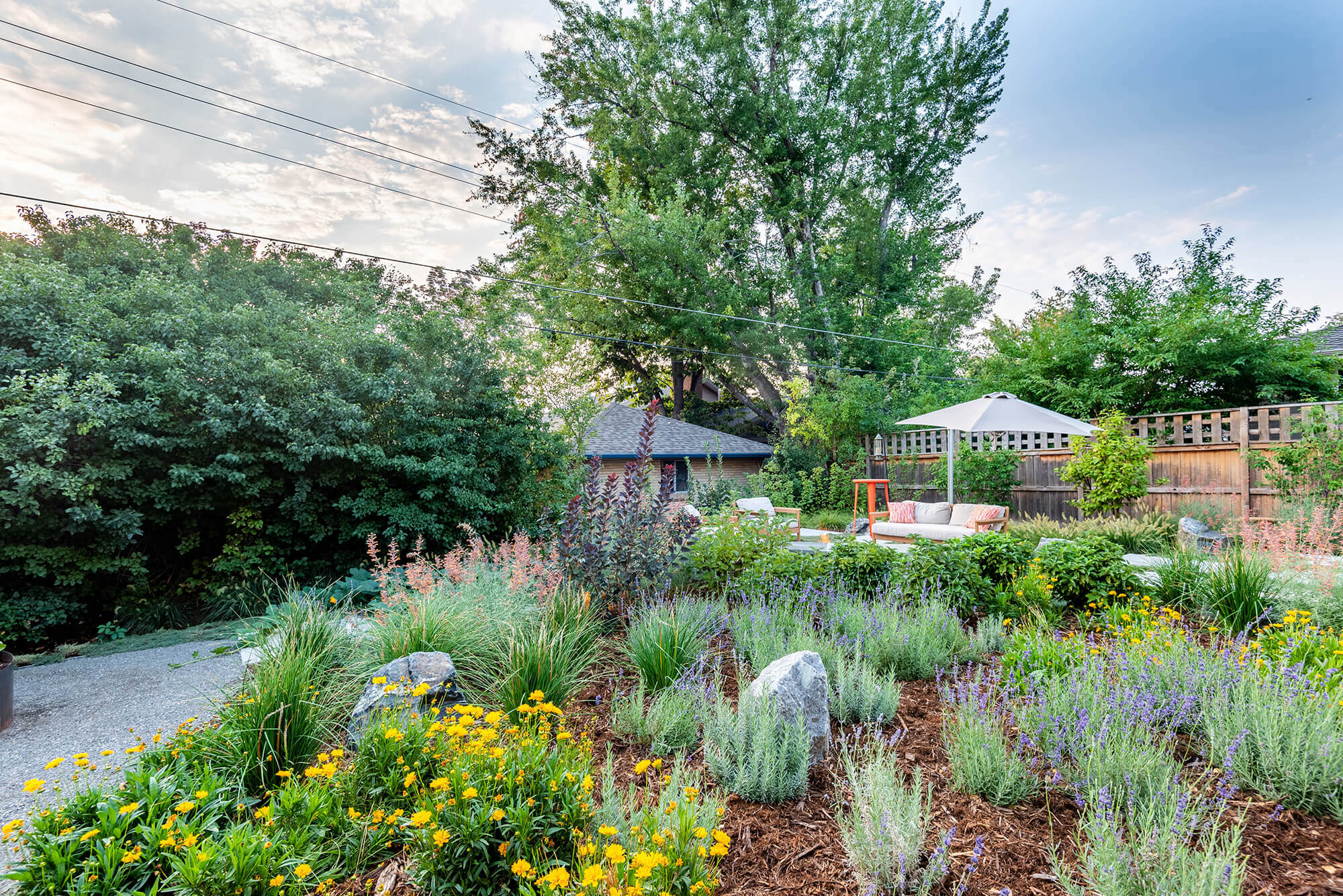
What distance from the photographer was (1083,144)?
11.3 meters

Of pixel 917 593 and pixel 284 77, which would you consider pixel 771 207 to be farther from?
pixel 917 593

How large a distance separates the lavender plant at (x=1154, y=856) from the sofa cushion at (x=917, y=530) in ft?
22.9

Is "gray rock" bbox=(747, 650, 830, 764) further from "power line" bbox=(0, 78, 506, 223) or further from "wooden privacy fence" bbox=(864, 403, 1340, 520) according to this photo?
"power line" bbox=(0, 78, 506, 223)

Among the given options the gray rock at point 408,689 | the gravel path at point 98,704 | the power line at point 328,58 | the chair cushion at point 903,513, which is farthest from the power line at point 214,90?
the chair cushion at point 903,513

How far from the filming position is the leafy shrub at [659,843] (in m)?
1.46

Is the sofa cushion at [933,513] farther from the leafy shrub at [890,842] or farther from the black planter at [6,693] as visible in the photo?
the black planter at [6,693]

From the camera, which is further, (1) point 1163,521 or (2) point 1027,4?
(2) point 1027,4

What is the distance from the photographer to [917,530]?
907 centimetres

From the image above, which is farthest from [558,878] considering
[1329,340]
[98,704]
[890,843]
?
[1329,340]

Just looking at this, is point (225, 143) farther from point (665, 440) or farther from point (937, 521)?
point (665, 440)

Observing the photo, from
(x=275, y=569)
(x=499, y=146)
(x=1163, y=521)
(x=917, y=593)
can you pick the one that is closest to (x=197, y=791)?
(x=917, y=593)

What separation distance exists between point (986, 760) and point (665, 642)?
1.56 metres

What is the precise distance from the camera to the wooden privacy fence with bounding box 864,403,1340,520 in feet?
25.5

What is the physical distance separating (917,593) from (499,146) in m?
20.6
